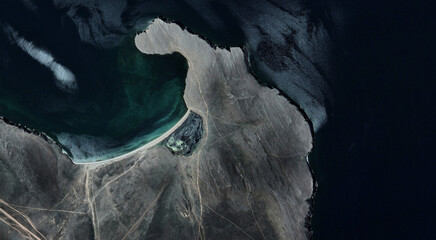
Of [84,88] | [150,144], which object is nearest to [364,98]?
[150,144]

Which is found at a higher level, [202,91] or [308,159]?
[202,91]

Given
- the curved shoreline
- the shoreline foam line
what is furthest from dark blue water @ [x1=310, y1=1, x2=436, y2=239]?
the curved shoreline

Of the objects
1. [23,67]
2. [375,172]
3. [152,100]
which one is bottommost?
[375,172]

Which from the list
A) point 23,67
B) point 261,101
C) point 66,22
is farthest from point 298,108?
point 23,67

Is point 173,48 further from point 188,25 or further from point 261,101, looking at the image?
point 261,101

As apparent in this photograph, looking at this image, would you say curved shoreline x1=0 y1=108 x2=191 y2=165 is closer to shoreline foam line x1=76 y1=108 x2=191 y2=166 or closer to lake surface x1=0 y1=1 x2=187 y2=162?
shoreline foam line x1=76 y1=108 x2=191 y2=166
